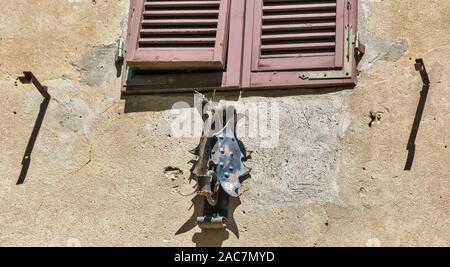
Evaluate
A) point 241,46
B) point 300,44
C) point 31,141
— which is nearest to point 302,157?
point 300,44

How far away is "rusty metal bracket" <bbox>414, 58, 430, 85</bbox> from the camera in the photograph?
16.2 ft

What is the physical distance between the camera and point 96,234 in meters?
5.20

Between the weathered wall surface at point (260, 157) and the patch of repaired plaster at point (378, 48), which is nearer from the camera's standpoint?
the weathered wall surface at point (260, 157)

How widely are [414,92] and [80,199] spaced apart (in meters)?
2.00

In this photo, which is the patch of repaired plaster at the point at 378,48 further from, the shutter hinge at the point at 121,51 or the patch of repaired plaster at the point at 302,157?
the shutter hinge at the point at 121,51

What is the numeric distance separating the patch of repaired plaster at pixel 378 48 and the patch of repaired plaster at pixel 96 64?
1.52 meters

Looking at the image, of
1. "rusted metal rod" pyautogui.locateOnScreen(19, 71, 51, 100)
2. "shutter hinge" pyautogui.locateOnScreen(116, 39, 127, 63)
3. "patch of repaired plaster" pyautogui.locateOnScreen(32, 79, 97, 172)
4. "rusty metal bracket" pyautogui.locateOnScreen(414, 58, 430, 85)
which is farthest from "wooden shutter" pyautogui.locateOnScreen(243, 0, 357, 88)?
"rusted metal rod" pyautogui.locateOnScreen(19, 71, 51, 100)

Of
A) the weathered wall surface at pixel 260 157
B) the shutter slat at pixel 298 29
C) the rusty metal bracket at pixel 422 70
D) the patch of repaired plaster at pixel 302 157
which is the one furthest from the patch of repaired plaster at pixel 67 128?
the rusty metal bracket at pixel 422 70

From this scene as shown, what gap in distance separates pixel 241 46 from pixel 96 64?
0.92 m

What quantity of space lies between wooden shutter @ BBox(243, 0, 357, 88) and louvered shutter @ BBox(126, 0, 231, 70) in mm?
189

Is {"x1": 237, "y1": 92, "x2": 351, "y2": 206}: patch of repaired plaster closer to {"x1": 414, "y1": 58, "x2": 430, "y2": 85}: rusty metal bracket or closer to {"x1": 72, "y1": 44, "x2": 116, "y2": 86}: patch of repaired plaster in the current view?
{"x1": 414, "y1": 58, "x2": 430, "y2": 85}: rusty metal bracket

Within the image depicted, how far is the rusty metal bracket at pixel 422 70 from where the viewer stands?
4.94 m

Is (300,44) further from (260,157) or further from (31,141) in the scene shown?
(31,141)
